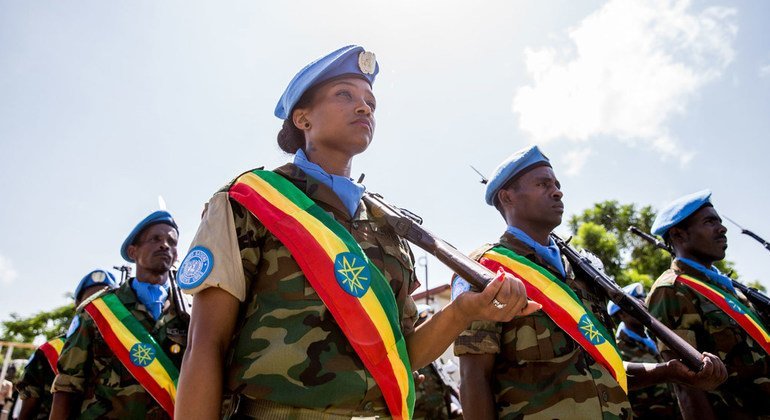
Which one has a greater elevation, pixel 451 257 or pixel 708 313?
pixel 708 313

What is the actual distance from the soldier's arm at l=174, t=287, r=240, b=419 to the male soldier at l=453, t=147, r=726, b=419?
4.97 feet

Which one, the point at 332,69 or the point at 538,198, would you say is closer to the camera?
the point at 332,69

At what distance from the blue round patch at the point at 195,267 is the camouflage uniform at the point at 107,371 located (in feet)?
9.03

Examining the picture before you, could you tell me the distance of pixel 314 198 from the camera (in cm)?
218

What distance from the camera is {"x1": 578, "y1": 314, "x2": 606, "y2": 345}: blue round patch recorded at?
3148mm

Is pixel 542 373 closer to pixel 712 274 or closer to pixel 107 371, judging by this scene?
pixel 712 274

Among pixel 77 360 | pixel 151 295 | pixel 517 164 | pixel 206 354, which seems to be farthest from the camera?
pixel 151 295

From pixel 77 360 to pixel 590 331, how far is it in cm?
394

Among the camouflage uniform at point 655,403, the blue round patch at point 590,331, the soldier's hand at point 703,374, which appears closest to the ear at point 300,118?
the blue round patch at point 590,331

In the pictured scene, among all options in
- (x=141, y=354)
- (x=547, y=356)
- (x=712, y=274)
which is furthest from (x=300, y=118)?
(x=712, y=274)

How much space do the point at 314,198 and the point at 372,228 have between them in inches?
11.4

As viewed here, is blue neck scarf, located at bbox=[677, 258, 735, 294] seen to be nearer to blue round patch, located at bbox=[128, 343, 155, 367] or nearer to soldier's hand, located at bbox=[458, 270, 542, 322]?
soldier's hand, located at bbox=[458, 270, 542, 322]

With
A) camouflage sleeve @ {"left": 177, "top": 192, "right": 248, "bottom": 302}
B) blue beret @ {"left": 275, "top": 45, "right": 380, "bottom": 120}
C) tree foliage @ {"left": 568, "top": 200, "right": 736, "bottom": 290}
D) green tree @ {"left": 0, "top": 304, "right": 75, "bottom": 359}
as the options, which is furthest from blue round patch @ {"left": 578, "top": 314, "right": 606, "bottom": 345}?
green tree @ {"left": 0, "top": 304, "right": 75, "bottom": 359}

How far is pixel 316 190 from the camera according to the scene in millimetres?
2193
